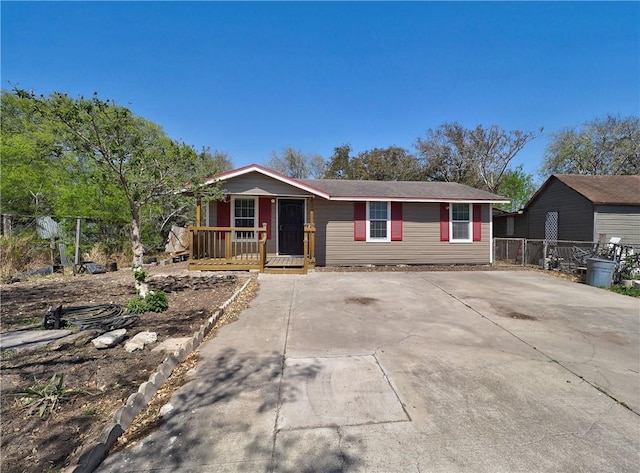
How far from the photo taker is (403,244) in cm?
1057

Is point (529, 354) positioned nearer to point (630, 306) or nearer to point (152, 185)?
point (630, 306)

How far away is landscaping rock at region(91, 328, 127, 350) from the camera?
3.28m

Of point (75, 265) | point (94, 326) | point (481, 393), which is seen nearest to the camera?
point (481, 393)

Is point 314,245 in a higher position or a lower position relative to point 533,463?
higher

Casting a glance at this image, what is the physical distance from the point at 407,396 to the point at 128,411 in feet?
7.14

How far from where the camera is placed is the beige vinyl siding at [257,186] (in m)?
9.10

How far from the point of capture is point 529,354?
3.38m

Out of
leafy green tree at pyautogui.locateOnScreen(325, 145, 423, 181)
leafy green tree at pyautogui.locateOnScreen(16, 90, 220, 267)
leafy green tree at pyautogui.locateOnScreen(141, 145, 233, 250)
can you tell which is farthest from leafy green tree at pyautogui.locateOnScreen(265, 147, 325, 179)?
leafy green tree at pyautogui.locateOnScreen(16, 90, 220, 267)

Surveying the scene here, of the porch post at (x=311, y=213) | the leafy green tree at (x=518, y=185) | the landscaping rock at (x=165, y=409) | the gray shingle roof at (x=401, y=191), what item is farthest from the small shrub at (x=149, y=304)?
the leafy green tree at (x=518, y=185)

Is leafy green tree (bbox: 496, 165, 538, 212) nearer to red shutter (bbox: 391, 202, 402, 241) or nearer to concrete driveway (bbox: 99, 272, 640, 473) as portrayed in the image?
red shutter (bbox: 391, 202, 402, 241)

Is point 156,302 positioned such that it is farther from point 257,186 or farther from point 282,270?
point 257,186

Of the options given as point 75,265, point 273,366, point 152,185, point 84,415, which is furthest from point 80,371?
point 75,265

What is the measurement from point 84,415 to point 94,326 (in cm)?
217

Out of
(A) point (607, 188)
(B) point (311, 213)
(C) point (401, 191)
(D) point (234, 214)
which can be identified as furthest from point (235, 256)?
(A) point (607, 188)
